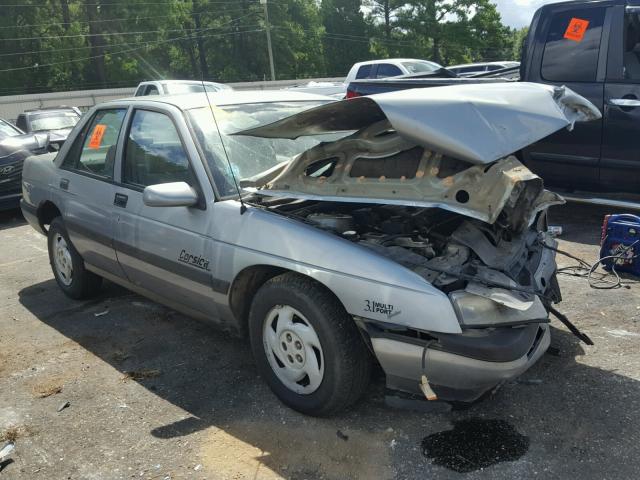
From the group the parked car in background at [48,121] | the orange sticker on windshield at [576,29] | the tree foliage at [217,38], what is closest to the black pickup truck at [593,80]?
the orange sticker on windshield at [576,29]

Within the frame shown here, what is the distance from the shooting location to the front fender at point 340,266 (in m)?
2.58

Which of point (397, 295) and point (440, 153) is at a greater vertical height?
point (440, 153)

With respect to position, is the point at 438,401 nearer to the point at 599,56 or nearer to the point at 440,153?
the point at 440,153

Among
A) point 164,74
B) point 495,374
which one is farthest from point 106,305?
point 164,74

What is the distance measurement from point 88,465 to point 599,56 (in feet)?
18.3

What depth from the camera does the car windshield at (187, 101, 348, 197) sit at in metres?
3.49

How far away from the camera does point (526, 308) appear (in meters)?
2.59

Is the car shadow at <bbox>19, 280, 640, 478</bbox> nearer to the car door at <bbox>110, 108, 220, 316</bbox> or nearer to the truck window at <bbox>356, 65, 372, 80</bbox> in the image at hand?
the car door at <bbox>110, 108, 220, 316</bbox>

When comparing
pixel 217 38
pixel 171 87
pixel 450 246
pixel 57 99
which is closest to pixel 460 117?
pixel 450 246

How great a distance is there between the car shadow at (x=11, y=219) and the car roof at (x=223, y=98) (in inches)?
202

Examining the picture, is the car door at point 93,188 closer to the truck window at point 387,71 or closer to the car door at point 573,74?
the car door at point 573,74

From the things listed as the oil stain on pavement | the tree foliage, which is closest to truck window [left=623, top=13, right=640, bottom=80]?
the oil stain on pavement

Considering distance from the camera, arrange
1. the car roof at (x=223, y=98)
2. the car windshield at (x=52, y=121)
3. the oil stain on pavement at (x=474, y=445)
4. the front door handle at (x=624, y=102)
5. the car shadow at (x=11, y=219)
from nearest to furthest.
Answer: the oil stain on pavement at (x=474, y=445), the car roof at (x=223, y=98), the front door handle at (x=624, y=102), the car shadow at (x=11, y=219), the car windshield at (x=52, y=121)

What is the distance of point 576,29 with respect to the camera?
583 cm
